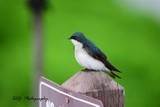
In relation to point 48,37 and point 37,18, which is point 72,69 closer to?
point 48,37

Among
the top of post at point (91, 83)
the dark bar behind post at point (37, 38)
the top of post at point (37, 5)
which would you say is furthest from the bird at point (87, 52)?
the top of post at point (37, 5)

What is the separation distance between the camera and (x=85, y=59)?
3.16m

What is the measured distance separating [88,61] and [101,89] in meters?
0.36

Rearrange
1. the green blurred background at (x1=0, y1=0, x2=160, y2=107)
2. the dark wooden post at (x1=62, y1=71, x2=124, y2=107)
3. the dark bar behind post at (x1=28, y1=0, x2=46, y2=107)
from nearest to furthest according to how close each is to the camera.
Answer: the dark wooden post at (x1=62, y1=71, x2=124, y2=107) → the dark bar behind post at (x1=28, y1=0, x2=46, y2=107) → the green blurred background at (x1=0, y1=0, x2=160, y2=107)

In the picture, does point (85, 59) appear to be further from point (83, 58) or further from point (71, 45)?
point (71, 45)

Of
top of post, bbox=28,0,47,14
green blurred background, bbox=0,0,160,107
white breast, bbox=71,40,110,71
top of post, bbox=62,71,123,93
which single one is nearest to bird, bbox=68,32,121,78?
white breast, bbox=71,40,110,71

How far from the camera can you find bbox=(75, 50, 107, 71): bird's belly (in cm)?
312

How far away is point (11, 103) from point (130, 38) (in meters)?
1.13

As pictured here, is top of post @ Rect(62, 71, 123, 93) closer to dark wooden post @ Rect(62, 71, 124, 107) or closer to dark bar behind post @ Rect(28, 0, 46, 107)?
dark wooden post @ Rect(62, 71, 124, 107)

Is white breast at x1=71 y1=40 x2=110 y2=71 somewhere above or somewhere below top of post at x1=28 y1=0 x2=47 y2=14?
below

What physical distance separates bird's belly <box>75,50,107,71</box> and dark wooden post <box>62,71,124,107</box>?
190mm

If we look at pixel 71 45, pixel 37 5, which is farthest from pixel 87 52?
pixel 71 45

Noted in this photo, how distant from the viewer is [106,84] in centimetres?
285

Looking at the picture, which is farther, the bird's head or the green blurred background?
the green blurred background
